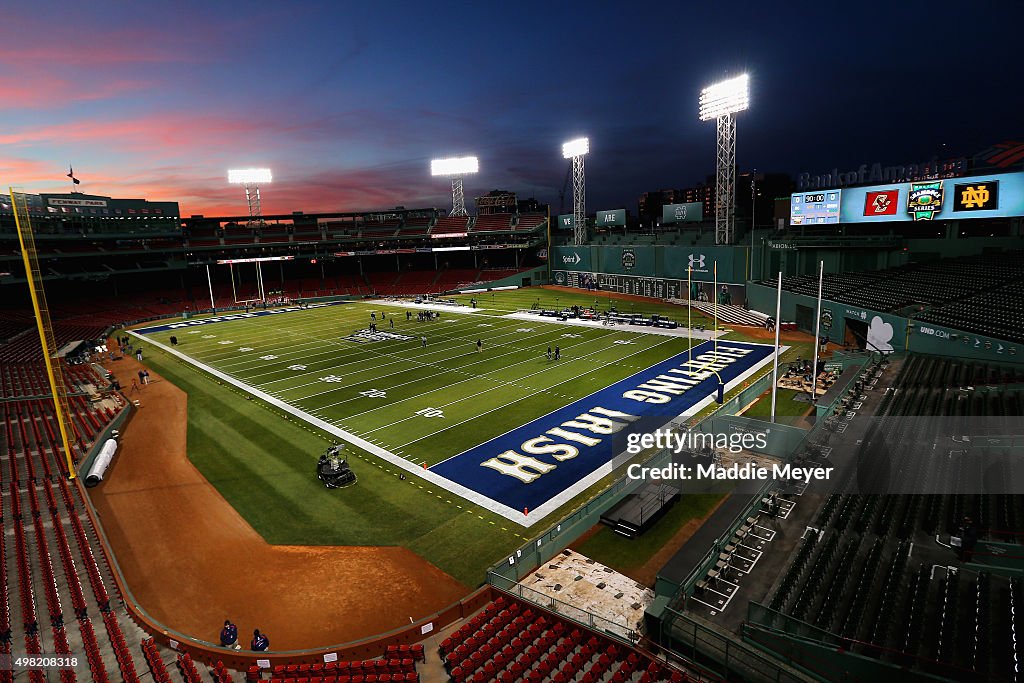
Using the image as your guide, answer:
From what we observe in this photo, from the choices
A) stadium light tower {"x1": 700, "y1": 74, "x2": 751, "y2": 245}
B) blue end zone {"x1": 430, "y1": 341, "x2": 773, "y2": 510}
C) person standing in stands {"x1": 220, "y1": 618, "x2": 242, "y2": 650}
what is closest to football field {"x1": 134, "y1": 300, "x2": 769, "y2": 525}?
blue end zone {"x1": 430, "y1": 341, "x2": 773, "y2": 510}

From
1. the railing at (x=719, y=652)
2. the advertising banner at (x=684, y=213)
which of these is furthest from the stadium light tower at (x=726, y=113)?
the railing at (x=719, y=652)

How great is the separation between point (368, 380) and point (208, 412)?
8.32 m

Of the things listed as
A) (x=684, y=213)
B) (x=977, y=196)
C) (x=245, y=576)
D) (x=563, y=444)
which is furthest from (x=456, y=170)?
(x=245, y=576)

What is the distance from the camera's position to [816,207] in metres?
41.9

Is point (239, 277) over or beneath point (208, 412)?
over

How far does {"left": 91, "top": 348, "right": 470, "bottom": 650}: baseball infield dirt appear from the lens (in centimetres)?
1226

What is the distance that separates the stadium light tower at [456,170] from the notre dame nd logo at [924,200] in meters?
61.4

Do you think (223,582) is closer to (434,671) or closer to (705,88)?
(434,671)

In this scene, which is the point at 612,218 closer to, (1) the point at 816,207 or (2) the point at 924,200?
(1) the point at 816,207

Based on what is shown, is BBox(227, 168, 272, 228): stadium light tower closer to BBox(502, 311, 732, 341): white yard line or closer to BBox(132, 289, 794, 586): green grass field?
BBox(132, 289, 794, 586): green grass field

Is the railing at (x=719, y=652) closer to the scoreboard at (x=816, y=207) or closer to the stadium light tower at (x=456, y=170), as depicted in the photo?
the scoreboard at (x=816, y=207)

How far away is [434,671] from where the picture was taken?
10422 millimetres

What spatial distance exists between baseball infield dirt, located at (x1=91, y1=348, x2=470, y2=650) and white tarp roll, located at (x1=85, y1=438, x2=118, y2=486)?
1.32 ft

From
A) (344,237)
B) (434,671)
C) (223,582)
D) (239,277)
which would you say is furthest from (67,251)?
(434,671)
